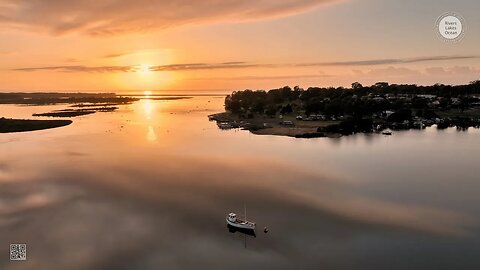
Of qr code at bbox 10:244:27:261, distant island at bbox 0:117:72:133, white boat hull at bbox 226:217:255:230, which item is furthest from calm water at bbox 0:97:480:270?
distant island at bbox 0:117:72:133

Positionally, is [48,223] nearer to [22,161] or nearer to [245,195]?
[245,195]

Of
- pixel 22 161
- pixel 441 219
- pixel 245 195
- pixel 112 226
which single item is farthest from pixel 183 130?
pixel 441 219

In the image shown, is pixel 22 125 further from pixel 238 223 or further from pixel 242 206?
pixel 238 223

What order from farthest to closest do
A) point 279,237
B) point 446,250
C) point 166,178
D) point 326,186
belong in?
point 166,178, point 326,186, point 279,237, point 446,250

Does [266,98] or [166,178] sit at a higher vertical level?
[266,98]

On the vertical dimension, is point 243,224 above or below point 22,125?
below

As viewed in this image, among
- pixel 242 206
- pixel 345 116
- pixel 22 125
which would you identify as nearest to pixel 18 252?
pixel 242 206
